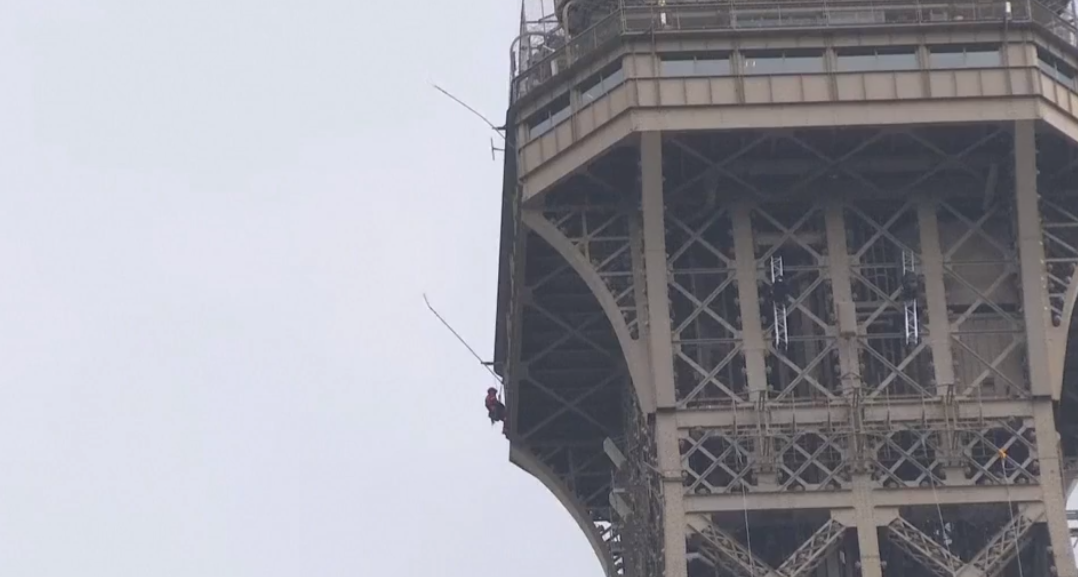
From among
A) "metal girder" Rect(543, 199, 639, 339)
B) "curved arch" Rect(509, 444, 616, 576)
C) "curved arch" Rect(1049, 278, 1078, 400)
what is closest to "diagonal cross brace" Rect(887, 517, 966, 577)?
"curved arch" Rect(1049, 278, 1078, 400)

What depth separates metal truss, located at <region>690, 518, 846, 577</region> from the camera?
326 feet

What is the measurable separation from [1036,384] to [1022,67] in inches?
288

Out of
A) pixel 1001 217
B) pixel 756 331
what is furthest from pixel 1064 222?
pixel 756 331

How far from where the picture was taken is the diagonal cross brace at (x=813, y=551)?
99.4 metres

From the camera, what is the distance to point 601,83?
102250 millimetres

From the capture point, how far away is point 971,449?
101 meters

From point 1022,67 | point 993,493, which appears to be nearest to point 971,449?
point 993,493

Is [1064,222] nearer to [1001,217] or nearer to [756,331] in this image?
[1001,217]

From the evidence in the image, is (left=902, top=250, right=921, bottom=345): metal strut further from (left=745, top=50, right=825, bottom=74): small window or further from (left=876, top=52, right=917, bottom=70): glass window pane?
(left=745, top=50, right=825, bottom=74): small window

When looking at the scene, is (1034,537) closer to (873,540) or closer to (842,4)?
(873,540)

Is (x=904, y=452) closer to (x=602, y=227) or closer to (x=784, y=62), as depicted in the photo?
(x=602, y=227)

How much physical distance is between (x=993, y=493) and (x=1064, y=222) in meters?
7.16

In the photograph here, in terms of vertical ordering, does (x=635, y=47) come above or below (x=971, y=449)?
above

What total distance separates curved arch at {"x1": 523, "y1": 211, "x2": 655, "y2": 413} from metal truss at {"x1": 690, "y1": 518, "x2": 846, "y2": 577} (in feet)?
10.8
